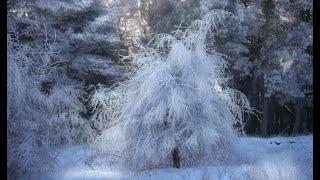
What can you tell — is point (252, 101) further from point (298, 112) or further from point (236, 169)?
point (236, 169)

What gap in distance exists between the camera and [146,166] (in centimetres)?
1265

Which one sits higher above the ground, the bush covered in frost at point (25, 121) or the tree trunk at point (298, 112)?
the bush covered in frost at point (25, 121)

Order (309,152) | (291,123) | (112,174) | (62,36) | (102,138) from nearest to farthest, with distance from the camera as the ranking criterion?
(112,174)
(102,138)
(309,152)
(62,36)
(291,123)

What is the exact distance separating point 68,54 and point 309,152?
35.8 feet

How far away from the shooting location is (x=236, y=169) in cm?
1203

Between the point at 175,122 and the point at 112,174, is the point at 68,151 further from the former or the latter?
the point at 175,122

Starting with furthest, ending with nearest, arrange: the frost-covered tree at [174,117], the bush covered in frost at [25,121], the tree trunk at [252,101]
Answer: the tree trunk at [252,101], the frost-covered tree at [174,117], the bush covered in frost at [25,121]

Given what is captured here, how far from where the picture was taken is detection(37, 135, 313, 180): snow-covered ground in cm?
1101

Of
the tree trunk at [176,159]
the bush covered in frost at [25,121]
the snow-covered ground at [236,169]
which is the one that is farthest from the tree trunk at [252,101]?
the bush covered in frost at [25,121]

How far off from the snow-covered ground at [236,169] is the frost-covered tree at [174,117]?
0.42 meters

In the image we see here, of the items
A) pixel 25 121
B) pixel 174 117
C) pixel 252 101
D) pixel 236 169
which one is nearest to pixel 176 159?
pixel 174 117

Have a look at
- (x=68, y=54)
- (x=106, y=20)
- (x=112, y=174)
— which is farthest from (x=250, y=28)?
(x=112, y=174)

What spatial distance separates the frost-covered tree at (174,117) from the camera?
12.6m

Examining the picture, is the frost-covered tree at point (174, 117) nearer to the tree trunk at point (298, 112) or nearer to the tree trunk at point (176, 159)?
the tree trunk at point (176, 159)
